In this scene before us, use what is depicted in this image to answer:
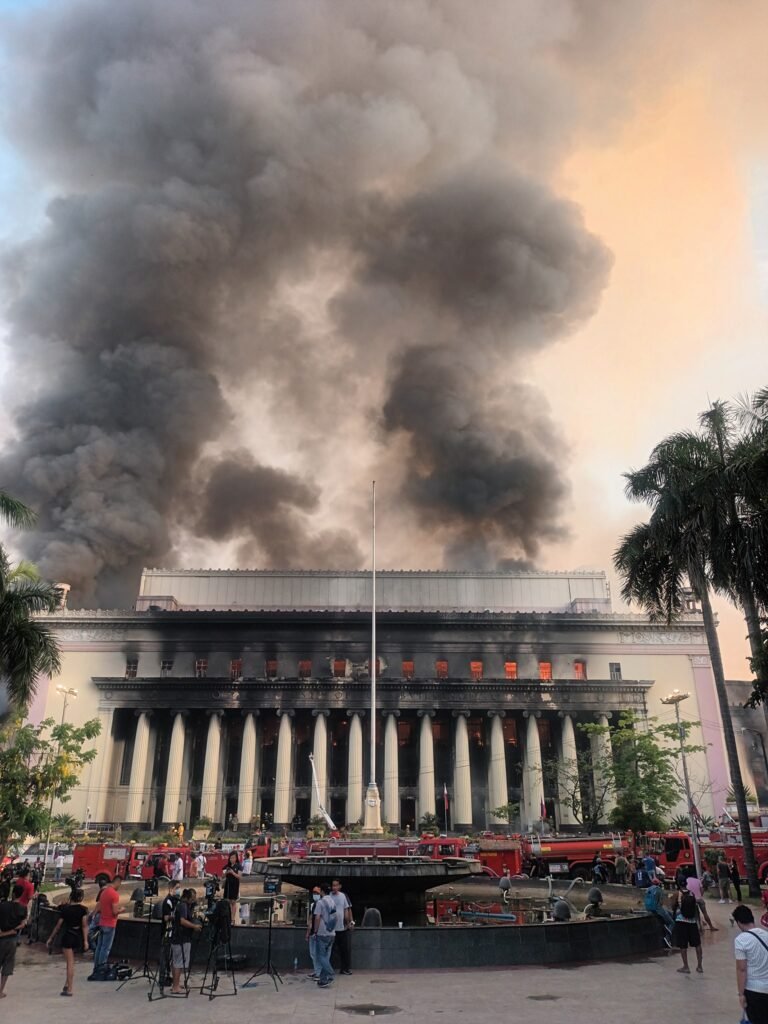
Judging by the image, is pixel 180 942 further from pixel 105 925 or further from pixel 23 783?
pixel 23 783

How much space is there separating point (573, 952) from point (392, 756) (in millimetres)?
55389

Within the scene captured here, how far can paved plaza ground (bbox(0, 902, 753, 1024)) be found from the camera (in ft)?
39.1

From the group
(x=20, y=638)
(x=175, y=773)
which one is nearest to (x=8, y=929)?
(x=20, y=638)

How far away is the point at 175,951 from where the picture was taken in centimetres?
1409

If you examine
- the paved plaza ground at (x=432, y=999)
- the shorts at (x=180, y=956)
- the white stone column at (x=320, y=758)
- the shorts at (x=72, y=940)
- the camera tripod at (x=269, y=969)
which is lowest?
the paved plaza ground at (x=432, y=999)

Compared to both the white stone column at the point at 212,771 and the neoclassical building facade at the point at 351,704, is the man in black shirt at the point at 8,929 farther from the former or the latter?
the neoclassical building facade at the point at 351,704

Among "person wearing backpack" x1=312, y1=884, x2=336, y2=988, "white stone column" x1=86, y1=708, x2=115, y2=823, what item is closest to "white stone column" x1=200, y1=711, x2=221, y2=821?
"white stone column" x1=86, y1=708, x2=115, y2=823

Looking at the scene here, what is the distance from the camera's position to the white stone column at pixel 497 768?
69250 mm

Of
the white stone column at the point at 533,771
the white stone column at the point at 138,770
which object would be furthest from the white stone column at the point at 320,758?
the white stone column at the point at 533,771

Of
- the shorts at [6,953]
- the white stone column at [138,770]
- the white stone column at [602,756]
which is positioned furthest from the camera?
the white stone column at [138,770]

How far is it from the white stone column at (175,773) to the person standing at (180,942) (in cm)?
5912

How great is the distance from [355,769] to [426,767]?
6.55 meters

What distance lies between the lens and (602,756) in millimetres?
64875

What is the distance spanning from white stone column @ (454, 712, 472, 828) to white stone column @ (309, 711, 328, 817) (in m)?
12.1
